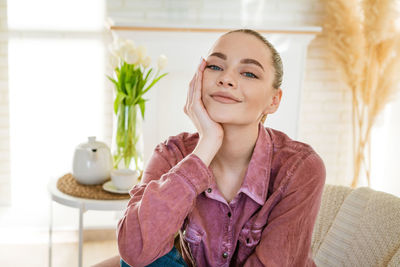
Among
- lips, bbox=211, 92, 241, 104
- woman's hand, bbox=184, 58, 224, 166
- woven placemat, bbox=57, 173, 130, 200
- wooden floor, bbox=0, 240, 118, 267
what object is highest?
lips, bbox=211, 92, 241, 104

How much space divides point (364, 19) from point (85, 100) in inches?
70.2

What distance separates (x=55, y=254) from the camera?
7.93ft

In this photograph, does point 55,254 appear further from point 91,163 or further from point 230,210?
point 230,210

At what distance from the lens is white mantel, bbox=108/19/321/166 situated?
2375mm

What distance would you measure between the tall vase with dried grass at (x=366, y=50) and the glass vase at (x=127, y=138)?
136 centimetres

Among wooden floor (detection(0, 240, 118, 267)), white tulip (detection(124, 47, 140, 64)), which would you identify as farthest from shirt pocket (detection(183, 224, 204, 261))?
wooden floor (detection(0, 240, 118, 267))

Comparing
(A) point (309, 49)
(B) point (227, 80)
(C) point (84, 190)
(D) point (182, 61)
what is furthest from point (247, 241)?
(A) point (309, 49)

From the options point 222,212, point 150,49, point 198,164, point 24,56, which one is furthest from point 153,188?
point 24,56

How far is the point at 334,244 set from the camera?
53.1 inches

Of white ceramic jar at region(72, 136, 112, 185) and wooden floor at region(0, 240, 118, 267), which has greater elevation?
white ceramic jar at region(72, 136, 112, 185)

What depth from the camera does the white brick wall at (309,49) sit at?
2.53 meters

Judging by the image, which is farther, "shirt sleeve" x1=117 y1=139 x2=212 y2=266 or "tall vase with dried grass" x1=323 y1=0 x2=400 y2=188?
"tall vase with dried grass" x1=323 y1=0 x2=400 y2=188

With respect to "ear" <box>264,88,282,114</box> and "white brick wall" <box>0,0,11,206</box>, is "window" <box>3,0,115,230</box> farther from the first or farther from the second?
"ear" <box>264,88,282,114</box>

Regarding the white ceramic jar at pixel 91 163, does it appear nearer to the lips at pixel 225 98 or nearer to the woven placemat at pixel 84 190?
the woven placemat at pixel 84 190
